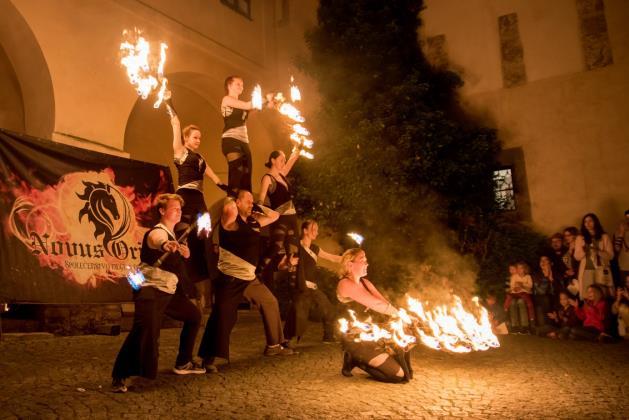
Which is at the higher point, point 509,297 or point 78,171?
point 78,171

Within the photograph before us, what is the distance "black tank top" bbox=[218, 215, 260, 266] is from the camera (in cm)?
541

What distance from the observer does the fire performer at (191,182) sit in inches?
241

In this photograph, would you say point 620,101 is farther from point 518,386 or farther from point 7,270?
point 7,270

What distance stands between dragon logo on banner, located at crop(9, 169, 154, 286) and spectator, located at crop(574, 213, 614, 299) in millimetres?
7342

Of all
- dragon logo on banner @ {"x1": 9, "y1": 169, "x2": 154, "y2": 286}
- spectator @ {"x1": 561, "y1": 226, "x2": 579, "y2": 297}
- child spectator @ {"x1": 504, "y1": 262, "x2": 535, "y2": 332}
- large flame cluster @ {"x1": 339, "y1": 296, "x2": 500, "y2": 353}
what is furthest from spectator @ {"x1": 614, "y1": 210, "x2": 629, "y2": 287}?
dragon logo on banner @ {"x1": 9, "y1": 169, "x2": 154, "y2": 286}

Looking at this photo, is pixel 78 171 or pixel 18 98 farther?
pixel 18 98

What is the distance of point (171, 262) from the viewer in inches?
179

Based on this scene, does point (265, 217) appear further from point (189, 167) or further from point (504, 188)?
point (504, 188)

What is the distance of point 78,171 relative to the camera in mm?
7387

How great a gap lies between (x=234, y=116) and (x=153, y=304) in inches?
136

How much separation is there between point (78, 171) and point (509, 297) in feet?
24.4

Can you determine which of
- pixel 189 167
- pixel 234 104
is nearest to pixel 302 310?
pixel 189 167

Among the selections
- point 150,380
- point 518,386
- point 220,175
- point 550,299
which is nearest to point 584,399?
point 518,386

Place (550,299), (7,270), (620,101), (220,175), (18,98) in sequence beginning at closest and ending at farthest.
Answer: (7,270) → (550,299) → (18,98) → (620,101) → (220,175)
